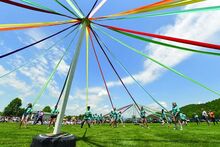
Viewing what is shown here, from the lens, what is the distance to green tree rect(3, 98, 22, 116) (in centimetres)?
8856

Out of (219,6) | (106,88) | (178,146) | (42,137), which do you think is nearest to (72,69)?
(42,137)

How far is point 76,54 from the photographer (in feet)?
18.0

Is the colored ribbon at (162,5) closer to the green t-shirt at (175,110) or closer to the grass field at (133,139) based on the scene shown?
Result: the grass field at (133,139)

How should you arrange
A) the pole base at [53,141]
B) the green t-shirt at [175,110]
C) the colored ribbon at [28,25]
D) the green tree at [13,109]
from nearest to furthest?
1. the pole base at [53,141]
2. the colored ribbon at [28,25]
3. the green t-shirt at [175,110]
4. the green tree at [13,109]

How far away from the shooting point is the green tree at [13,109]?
291ft

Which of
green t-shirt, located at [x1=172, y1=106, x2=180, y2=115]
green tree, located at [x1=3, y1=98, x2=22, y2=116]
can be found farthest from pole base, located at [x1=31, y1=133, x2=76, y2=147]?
green tree, located at [x1=3, y1=98, x2=22, y2=116]

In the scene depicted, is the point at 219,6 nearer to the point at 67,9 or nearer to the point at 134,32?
the point at 134,32

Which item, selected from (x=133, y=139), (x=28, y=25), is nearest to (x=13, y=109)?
(x=133, y=139)

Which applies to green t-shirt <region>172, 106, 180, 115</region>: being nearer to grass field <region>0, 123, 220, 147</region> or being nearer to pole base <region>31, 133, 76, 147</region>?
grass field <region>0, 123, 220, 147</region>

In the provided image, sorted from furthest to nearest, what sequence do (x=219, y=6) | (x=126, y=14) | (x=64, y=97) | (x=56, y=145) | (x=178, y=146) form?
(x=178, y=146) < (x=126, y=14) < (x=64, y=97) < (x=219, y=6) < (x=56, y=145)

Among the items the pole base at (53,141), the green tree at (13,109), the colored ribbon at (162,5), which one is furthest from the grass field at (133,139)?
the green tree at (13,109)

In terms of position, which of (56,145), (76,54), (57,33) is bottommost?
(56,145)

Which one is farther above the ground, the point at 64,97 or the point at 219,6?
the point at 219,6

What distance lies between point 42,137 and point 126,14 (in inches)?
135
